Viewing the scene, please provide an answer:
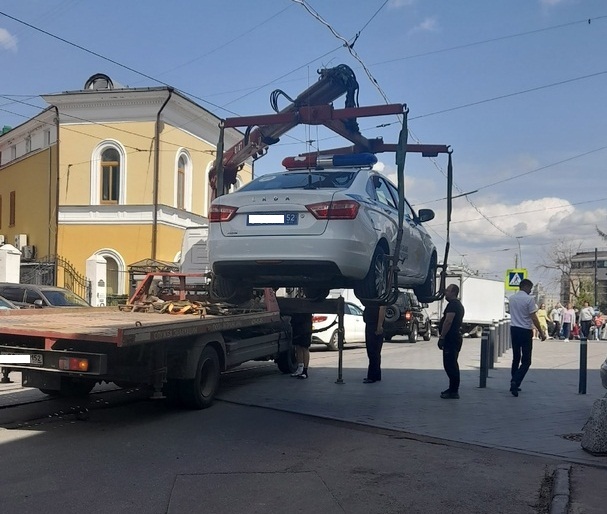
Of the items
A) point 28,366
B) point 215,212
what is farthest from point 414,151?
point 28,366

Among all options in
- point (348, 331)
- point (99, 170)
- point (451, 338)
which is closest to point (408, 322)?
point (348, 331)

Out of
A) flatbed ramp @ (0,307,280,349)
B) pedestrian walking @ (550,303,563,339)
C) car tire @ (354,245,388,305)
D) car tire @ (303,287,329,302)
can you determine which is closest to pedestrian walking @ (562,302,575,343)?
pedestrian walking @ (550,303,563,339)

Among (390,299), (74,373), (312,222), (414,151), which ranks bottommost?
(74,373)

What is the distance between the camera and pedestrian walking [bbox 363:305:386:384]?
448 inches

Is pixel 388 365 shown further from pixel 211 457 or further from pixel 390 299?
pixel 211 457

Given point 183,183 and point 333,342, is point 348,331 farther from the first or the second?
point 183,183

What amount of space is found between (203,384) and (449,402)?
11.6 feet

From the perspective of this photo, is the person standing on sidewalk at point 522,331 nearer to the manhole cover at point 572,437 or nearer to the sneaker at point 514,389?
the sneaker at point 514,389

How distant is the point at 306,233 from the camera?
688 cm

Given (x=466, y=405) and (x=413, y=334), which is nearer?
(x=466, y=405)

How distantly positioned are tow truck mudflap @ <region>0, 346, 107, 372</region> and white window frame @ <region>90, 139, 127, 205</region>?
21333mm

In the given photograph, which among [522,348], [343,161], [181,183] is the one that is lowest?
[522,348]

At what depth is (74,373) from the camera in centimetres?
684

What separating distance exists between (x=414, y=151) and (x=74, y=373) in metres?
4.60
